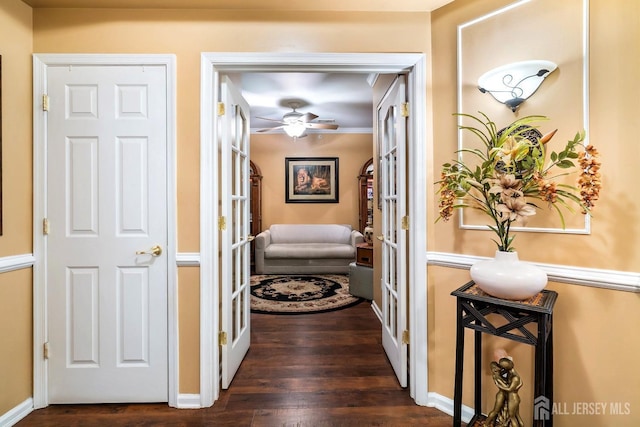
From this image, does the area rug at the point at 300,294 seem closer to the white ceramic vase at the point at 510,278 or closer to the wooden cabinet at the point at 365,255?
the wooden cabinet at the point at 365,255

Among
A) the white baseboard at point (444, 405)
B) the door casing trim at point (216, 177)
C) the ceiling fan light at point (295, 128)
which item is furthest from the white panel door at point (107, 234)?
the ceiling fan light at point (295, 128)

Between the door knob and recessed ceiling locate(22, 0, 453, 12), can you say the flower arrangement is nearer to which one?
recessed ceiling locate(22, 0, 453, 12)

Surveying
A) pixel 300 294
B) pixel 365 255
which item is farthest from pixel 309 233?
pixel 365 255

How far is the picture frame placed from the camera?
227 inches

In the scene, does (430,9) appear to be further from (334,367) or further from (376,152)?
(334,367)

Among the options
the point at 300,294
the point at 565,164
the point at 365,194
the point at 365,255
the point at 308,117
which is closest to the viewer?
the point at 565,164

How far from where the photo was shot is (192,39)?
173 cm

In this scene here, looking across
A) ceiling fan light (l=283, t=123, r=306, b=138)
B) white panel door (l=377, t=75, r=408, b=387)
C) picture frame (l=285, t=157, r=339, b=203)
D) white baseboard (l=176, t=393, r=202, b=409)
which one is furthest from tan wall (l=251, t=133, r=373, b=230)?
white baseboard (l=176, t=393, r=202, b=409)

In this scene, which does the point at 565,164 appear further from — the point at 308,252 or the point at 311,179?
the point at 311,179

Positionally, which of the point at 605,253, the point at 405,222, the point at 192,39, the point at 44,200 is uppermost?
the point at 192,39

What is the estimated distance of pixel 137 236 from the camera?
1.73 meters

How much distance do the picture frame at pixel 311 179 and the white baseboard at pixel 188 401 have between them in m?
4.29

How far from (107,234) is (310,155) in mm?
4411

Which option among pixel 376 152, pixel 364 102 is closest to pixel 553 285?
pixel 376 152
